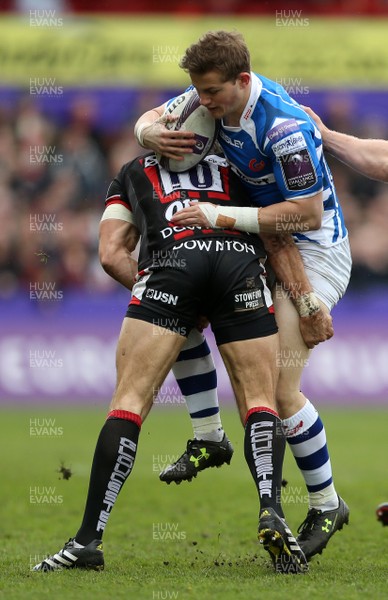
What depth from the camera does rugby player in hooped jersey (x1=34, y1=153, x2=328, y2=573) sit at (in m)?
5.27

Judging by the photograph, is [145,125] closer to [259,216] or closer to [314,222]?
[259,216]

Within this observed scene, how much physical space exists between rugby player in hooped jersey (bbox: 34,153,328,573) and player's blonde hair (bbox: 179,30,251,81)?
0.63 m

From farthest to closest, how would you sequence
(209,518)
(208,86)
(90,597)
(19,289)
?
(19,289) < (209,518) < (208,86) < (90,597)

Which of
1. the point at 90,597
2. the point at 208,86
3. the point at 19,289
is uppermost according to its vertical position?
the point at 208,86

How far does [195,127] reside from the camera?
5.61 meters

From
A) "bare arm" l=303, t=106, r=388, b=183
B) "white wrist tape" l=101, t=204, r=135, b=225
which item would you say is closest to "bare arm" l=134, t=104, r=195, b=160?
"white wrist tape" l=101, t=204, r=135, b=225

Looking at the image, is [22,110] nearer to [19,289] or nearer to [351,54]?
[19,289]

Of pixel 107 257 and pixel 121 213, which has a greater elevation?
pixel 121 213

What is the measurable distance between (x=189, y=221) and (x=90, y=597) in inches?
74.9

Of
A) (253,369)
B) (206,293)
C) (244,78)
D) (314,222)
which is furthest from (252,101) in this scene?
(253,369)

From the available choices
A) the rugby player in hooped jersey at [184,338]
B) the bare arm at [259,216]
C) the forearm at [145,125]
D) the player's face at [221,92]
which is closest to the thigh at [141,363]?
the rugby player in hooped jersey at [184,338]

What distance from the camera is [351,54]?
17219mm

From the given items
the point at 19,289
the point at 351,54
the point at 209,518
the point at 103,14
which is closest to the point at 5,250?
the point at 19,289

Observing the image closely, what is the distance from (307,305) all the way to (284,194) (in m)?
0.65
